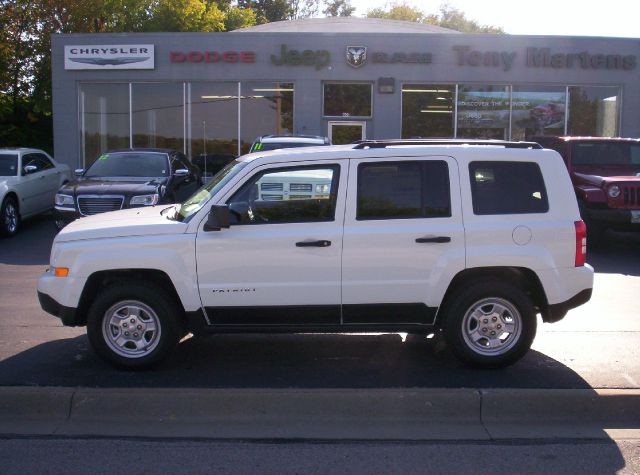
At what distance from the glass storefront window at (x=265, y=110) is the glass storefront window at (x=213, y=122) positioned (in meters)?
0.25

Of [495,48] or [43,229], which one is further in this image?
[495,48]

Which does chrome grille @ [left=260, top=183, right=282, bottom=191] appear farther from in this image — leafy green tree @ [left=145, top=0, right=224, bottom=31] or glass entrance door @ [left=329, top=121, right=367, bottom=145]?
leafy green tree @ [left=145, top=0, right=224, bottom=31]

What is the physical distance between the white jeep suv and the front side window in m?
0.01

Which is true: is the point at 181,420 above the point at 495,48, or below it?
below

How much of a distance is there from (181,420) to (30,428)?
104 centimetres

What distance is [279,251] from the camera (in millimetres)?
6062

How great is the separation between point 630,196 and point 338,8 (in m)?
55.8

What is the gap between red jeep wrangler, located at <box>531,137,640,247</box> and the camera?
41.2 feet

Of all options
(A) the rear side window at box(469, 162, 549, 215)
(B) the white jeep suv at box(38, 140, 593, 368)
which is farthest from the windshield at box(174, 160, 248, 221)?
(A) the rear side window at box(469, 162, 549, 215)

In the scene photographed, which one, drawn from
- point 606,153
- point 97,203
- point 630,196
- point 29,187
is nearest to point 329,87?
point 29,187

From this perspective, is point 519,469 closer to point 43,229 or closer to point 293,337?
point 293,337

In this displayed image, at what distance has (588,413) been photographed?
558 centimetres

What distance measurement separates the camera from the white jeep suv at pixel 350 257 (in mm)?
6078

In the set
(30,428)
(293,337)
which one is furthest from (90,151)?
(30,428)
